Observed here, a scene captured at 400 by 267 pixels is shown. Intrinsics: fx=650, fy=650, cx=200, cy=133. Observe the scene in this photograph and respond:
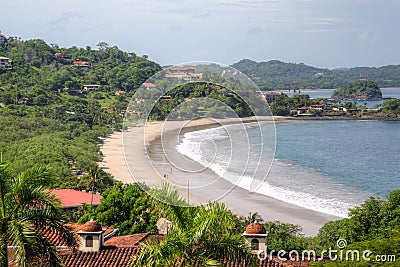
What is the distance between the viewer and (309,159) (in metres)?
50.9

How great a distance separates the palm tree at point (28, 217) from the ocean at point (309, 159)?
6.40 feet

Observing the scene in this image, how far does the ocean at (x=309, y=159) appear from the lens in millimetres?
8688

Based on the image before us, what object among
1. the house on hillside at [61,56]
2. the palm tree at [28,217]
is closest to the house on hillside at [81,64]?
the house on hillside at [61,56]

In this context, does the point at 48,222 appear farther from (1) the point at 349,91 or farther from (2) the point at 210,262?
(1) the point at 349,91

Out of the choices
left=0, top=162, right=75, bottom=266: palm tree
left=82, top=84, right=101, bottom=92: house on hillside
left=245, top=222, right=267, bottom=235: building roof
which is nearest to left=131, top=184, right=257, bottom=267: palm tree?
left=0, top=162, right=75, bottom=266: palm tree

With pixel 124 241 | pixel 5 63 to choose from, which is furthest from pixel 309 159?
pixel 5 63

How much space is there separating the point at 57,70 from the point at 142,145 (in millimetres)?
95629

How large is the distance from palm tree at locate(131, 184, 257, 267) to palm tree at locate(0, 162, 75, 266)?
3.82 feet

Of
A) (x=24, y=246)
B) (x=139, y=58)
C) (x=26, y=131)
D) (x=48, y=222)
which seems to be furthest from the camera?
(x=139, y=58)

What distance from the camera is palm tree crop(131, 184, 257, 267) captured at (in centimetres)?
833

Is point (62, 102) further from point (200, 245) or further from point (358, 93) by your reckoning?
point (358, 93)

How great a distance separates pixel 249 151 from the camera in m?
8.43

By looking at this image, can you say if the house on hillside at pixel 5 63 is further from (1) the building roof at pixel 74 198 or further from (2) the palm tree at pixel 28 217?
(2) the palm tree at pixel 28 217

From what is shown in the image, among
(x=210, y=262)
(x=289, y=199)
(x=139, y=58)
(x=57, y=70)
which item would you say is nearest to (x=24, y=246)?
(x=210, y=262)
